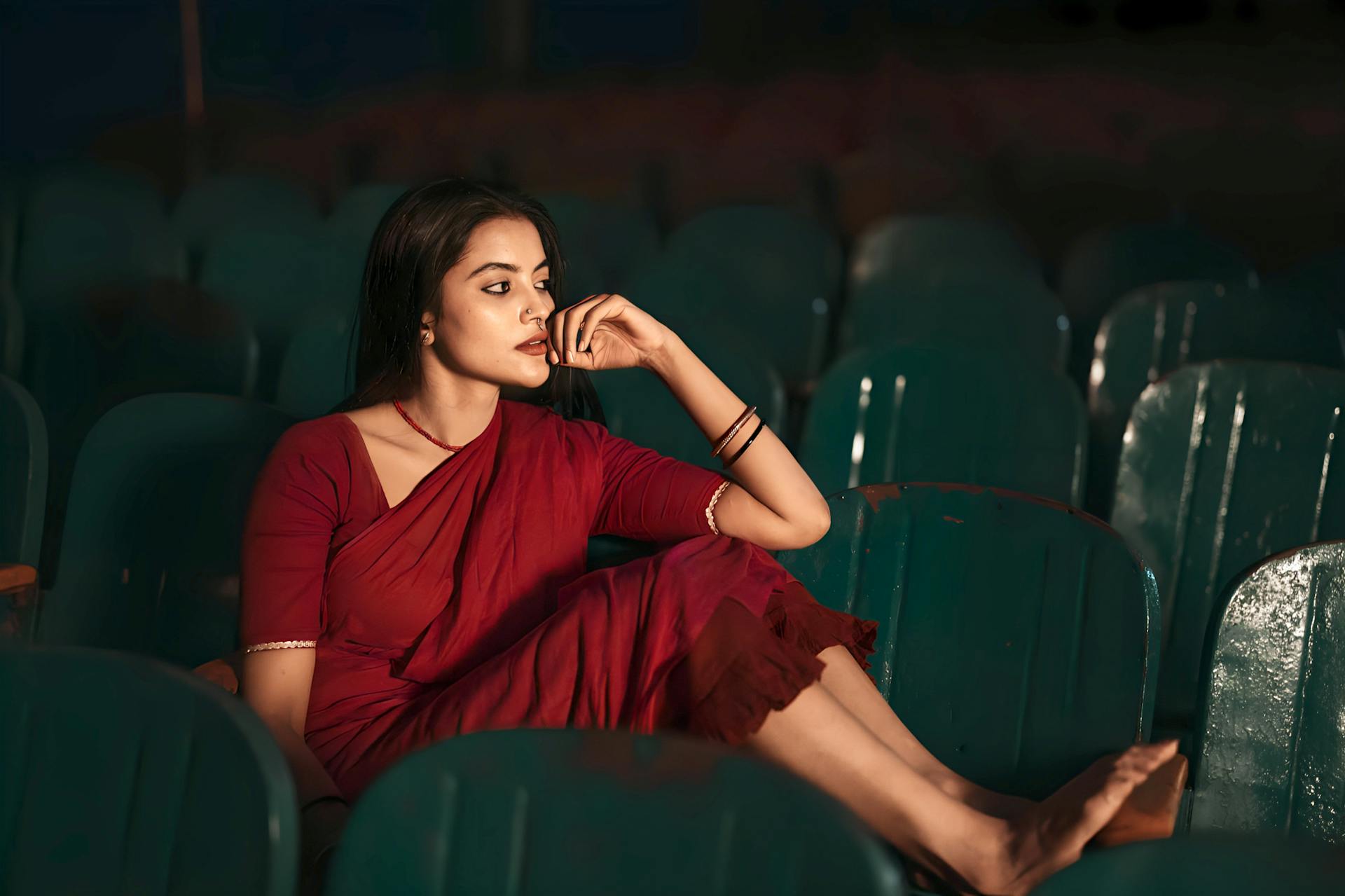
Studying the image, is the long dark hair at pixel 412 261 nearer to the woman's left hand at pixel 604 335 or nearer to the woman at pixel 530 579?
the woman at pixel 530 579

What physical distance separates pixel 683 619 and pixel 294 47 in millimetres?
3794

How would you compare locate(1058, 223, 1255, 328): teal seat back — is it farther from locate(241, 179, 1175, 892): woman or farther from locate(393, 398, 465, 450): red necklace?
locate(393, 398, 465, 450): red necklace

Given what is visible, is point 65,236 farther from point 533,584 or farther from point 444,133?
point 533,584

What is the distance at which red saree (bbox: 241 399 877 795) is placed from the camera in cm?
123

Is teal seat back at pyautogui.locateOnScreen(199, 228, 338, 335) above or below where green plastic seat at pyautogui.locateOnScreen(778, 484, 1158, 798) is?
above

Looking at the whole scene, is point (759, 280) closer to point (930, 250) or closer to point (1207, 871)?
→ point (930, 250)

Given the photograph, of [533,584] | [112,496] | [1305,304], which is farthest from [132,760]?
[1305,304]

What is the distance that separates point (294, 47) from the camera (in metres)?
4.40

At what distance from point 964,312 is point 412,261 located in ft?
5.44

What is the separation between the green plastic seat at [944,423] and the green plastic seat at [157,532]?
0.86 m

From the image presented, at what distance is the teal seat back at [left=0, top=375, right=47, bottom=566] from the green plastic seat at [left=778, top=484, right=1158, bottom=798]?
3.47ft

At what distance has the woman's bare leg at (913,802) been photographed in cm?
113

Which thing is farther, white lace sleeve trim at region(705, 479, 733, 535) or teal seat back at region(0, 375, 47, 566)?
teal seat back at region(0, 375, 47, 566)

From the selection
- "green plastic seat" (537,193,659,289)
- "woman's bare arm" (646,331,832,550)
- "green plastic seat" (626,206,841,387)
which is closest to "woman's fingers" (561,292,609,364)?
"woman's bare arm" (646,331,832,550)
